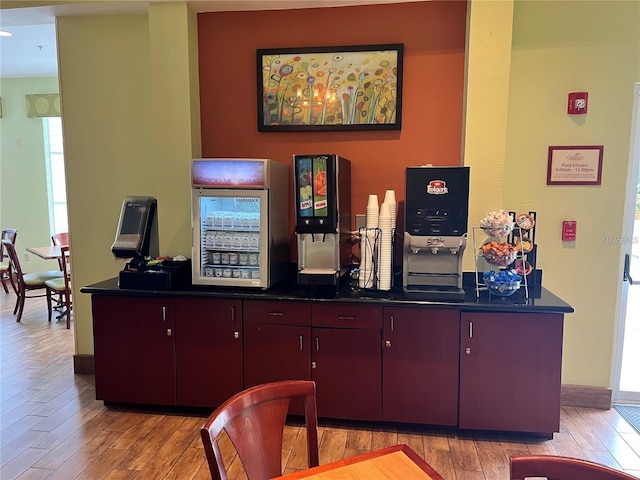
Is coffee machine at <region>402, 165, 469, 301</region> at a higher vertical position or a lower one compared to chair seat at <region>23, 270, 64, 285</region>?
higher

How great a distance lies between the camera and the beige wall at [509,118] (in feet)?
10.0

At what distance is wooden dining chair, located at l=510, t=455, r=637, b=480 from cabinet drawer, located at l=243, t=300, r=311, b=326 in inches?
70.1

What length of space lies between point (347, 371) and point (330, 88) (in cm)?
198

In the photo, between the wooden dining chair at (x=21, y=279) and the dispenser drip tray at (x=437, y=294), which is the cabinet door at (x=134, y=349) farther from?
the wooden dining chair at (x=21, y=279)

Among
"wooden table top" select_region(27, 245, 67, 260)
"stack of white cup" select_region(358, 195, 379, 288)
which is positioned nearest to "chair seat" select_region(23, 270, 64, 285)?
"wooden table top" select_region(27, 245, 67, 260)

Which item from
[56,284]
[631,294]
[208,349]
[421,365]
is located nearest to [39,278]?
[56,284]

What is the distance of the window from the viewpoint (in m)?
7.03

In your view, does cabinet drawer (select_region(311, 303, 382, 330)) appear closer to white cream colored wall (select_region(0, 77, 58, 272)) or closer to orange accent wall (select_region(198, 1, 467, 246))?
orange accent wall (select_region(198, 1, 467, 246))

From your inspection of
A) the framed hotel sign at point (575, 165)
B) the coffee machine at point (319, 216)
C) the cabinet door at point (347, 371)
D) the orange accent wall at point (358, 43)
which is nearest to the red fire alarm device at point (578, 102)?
the framed hotel sign at point (575, 165)

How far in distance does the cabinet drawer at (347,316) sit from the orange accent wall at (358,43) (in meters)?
0.88

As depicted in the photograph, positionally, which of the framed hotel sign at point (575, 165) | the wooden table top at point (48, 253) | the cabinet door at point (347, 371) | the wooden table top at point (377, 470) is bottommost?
the cabinet door at point (347, 371)

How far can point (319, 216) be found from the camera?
2.82 metres

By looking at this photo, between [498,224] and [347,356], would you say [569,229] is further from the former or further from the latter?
[347,356]

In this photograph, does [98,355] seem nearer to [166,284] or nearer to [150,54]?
[166,284]
